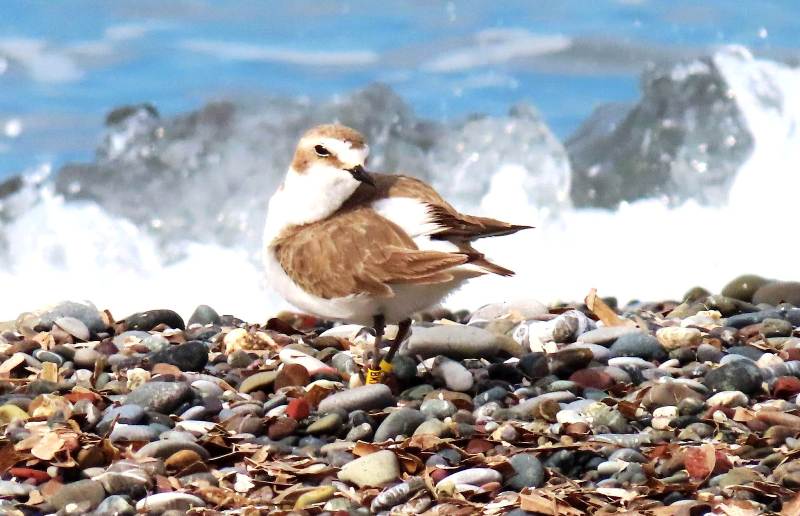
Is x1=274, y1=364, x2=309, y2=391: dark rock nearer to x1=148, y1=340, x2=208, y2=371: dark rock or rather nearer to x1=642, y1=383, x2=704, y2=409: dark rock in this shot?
x1=148, y1=340, x2=208, y2=371: dark rock

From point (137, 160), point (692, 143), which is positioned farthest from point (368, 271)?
point (692, 143)

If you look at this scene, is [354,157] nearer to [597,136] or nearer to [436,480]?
[436,480]

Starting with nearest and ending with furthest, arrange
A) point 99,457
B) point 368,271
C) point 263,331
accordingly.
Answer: point 99,457 → point 368,271 → point 263,331

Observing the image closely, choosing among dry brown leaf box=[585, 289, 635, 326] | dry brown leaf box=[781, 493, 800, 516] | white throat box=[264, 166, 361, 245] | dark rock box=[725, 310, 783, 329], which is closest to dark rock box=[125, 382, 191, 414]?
white throat box=[264, 166, 361, 245]

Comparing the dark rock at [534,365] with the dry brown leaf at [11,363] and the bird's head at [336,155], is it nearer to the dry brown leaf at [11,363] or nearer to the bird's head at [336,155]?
the bird's head at [336,155]

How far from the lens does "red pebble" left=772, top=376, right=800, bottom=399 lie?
6953 mm

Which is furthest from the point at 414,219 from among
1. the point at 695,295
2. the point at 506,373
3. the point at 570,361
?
the point at 695,295

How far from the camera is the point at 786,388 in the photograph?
22.8 feet

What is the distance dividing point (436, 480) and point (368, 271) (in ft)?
4.20

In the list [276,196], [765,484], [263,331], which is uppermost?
[276,196]

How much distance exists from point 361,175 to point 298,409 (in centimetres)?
128

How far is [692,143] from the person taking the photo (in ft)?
48.1

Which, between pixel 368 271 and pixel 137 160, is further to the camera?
pixel 137 160

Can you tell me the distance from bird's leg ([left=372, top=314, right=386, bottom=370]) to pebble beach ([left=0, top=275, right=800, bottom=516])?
0.11 metres
